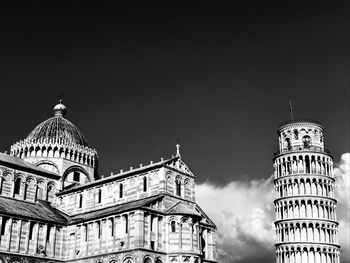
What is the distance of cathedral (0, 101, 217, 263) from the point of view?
165ft

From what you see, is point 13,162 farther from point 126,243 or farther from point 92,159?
point 126,243

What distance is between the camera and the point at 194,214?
171 feet

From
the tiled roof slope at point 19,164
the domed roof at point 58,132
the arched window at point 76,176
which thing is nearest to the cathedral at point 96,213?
the tiled roof slope at point 19,164

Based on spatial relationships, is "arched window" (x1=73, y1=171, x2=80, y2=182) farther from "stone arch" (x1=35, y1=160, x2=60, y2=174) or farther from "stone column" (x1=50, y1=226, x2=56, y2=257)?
"stone column" (x1=50, y1=226, x2=56, y2=257)

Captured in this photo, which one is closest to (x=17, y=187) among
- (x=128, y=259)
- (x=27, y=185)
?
(x=27, y=185)

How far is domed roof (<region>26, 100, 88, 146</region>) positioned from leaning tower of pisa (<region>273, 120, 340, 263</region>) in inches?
1271

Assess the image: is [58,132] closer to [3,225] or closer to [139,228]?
[3,225]

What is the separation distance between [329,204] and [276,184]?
344 inches

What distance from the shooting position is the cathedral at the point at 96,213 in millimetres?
50188

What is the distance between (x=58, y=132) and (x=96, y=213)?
17.1 meters

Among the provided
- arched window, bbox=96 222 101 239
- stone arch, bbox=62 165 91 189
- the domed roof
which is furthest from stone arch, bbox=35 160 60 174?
arched window, bbox=96 222 101 239

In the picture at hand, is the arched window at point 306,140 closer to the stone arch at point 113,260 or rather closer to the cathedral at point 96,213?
the cathedral at point 96,213

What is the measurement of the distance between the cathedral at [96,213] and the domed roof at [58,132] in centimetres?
79

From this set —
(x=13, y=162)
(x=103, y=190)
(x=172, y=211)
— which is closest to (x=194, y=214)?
(x=172, y=211)
